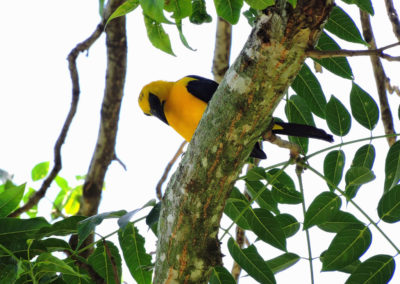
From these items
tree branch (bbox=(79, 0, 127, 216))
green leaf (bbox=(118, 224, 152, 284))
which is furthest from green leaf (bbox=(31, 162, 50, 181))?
green leaf (bbox=(118, 224, 152, 284))

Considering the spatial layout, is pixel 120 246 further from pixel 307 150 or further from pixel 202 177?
pixel 307 150

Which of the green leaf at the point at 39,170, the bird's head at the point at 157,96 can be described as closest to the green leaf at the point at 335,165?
the bird's head at the point at 157,96

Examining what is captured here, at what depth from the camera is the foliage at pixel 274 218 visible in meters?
1.77

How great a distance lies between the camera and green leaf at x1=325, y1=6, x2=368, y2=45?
1.88 m

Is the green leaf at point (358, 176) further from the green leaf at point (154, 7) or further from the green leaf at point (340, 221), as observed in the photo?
the green leaf at point (154, 7)

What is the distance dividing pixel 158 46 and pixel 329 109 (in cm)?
76

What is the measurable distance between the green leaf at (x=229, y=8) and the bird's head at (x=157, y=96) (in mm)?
1997

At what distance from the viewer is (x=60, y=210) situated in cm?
408

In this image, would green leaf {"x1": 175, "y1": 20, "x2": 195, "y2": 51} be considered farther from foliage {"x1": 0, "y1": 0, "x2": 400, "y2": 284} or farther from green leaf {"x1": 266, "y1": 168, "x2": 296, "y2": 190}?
green leaf {"x1": 266, "y1": 168, "x2": 296, "y2": 190}

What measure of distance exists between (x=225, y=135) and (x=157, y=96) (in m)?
1.82

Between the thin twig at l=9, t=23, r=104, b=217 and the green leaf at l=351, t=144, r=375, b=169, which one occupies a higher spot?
the thin twig at l=9, t=23, r=104, b=217

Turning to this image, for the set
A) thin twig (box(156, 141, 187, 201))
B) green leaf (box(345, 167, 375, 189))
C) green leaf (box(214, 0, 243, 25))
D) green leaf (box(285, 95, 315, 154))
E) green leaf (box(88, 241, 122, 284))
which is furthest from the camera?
thin twig (box(156, 141, 187, 201))

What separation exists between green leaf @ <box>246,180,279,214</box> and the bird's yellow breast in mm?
1024

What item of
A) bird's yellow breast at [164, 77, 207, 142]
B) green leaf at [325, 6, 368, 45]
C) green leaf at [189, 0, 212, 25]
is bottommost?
green leaf at [325, 6, 368, 45]
